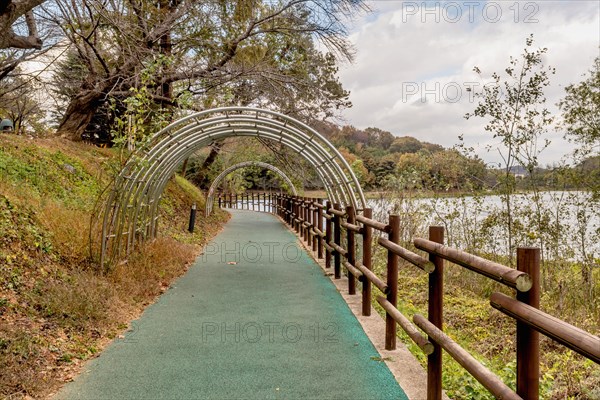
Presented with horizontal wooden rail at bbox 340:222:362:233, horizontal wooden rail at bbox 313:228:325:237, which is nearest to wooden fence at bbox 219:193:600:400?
horizontal wooden rail at bbox 340:222:362:233

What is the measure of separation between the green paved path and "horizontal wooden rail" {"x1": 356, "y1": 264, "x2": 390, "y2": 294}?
1.67 ft

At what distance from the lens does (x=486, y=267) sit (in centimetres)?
211

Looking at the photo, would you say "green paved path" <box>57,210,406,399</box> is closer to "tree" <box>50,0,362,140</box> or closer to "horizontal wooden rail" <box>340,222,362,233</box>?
"horizontal wooden rail" <box>340,222,362,233</box>

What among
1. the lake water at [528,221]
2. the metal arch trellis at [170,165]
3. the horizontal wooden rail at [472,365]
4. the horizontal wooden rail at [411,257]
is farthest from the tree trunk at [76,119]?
the horizontal wooden rail at [472,365]

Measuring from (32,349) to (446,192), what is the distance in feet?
26.7

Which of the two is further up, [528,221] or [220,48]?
[220,48]

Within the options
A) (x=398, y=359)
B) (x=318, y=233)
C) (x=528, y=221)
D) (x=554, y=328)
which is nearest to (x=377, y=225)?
(x=398, y=359)

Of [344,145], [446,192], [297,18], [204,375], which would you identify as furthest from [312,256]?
[344,145]

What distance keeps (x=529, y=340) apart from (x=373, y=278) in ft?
8.49

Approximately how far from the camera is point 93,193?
9023mm

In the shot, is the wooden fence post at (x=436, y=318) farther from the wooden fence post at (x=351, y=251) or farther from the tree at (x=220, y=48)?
the tree at (x=220, y=48)

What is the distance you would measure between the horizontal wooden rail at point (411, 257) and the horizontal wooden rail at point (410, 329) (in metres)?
0.44

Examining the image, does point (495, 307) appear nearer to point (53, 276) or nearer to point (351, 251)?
point (351, 251)

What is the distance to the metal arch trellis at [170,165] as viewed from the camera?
234 inches
